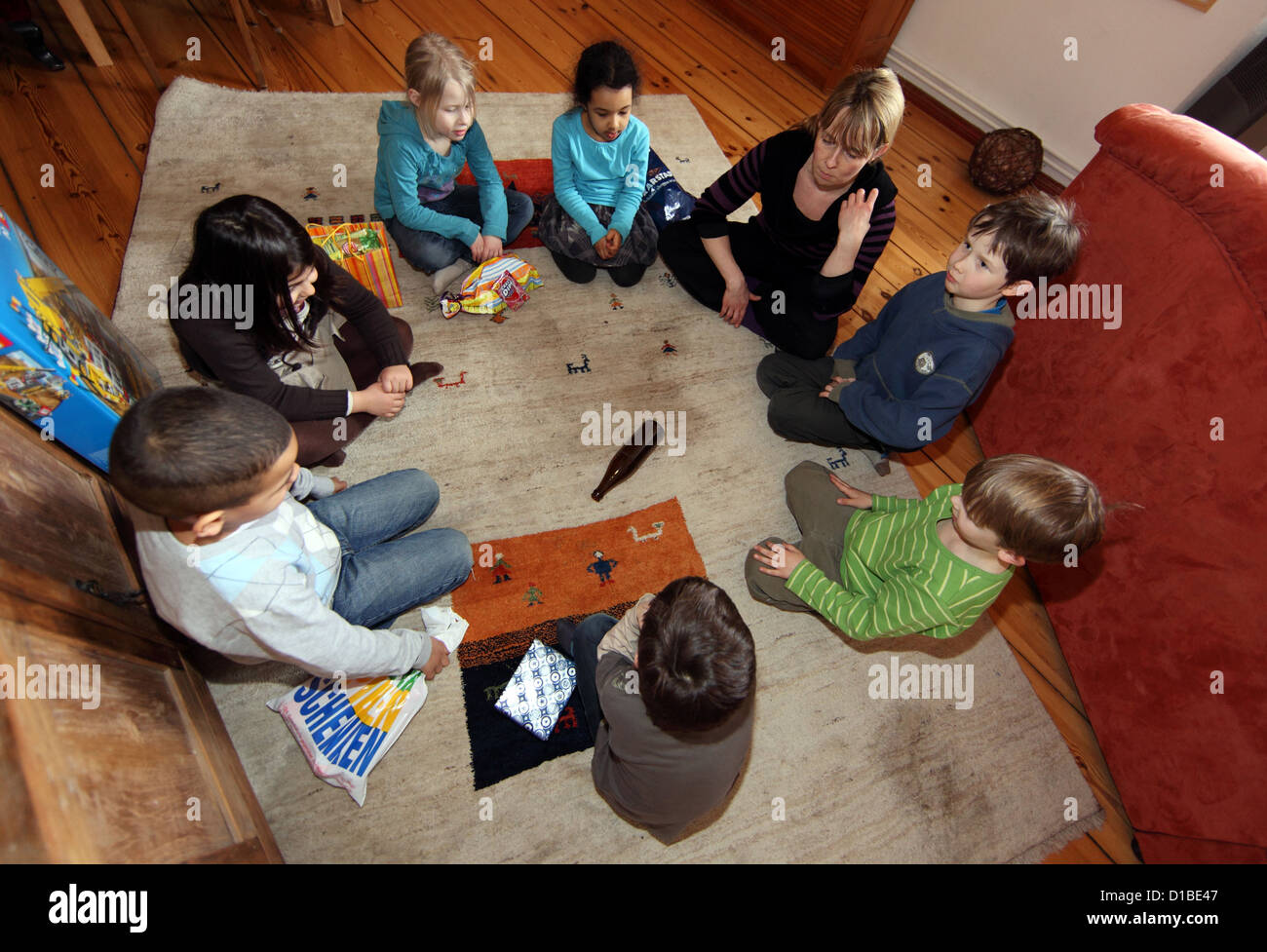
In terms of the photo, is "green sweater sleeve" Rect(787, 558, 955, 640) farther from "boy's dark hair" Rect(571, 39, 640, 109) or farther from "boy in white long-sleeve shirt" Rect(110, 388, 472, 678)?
"boy's dark hair" Rect(571, 39, 640, 109)

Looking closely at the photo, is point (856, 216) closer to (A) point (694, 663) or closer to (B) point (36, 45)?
(A) point (694, 663)


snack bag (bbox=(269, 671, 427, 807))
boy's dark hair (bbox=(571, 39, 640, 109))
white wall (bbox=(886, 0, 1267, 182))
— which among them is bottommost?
snack bag (bbox=(269, 671, 427, 807))

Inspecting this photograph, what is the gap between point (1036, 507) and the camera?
1238mm

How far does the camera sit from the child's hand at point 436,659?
152 centimetres

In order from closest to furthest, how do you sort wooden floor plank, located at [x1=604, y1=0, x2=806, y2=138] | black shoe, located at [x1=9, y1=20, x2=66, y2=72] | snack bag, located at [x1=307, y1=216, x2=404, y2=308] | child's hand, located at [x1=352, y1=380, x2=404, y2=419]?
child's hand, located at [x1=352, y1=380, x2=404, y2=419]
snack bag, located at [x1=307, y1=216, x2=404, y2=308]
black shoe, located at [x1=9, y1=20, x2=66, y2=72]
wooden floor plank, located at [x1=604, y1=0, x2=806, y2=138]

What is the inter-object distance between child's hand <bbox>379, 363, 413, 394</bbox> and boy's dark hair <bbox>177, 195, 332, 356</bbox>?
35 centimetres

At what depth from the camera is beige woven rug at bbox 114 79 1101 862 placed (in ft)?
4.97

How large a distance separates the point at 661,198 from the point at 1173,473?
1.88 m

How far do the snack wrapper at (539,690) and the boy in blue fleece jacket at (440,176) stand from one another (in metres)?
1.36

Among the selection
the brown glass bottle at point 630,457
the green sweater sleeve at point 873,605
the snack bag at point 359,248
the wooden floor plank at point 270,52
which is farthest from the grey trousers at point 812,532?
the wooden floor plank at point 270,52

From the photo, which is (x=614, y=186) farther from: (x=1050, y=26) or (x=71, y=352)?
(x=1050, y=26)

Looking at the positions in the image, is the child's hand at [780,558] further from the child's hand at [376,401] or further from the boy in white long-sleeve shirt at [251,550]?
the child's hand at [376,401]

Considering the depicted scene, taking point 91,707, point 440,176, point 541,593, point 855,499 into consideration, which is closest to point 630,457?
point 541,593

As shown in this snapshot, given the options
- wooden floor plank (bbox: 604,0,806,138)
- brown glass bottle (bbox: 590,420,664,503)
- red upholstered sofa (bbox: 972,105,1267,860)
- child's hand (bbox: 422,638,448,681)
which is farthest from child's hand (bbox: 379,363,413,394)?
wooden floor plank (bbox: 604,0,806,138)
